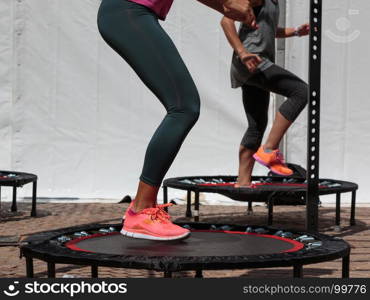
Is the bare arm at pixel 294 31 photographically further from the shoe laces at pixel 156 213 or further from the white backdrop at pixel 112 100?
the shoe laces at pixel 156 213

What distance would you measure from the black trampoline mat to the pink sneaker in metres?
0.02

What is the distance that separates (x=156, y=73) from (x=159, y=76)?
0.02 meters

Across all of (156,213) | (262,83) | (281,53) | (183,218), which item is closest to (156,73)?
(156,213)

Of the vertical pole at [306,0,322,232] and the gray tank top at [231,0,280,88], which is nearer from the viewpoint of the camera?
the vertical pole at [306,0,322,232]

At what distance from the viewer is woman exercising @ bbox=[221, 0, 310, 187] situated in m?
4.94

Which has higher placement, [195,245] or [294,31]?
[294,31]

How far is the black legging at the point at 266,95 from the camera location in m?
4.94

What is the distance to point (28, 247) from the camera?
2.70m

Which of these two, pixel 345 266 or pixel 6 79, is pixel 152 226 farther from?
pixel 6 79

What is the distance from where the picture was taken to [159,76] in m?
2.88

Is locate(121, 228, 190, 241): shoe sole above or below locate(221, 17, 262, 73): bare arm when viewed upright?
below

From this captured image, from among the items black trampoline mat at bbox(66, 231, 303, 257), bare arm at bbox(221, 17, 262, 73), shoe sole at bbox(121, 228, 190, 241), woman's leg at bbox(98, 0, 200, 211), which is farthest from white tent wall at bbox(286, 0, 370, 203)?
woman's leg at bbox(98, 0, 200, 211)

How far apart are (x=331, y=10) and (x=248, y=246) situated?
181 inches

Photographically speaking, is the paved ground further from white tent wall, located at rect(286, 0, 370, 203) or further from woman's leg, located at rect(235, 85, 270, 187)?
woman's leg, located at rect(235, 85, 270, 187)
